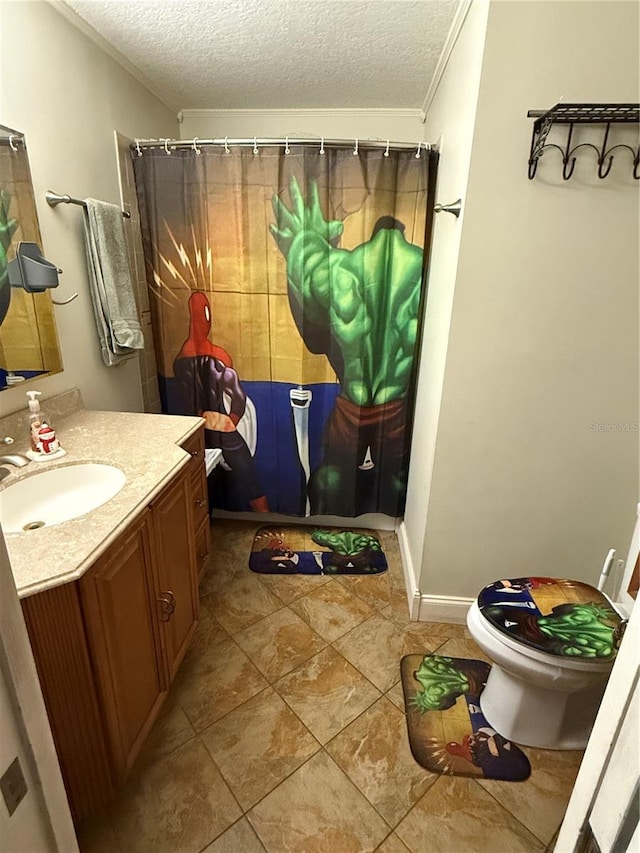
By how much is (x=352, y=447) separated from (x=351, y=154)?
135 centimetres

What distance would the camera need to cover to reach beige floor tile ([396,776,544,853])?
3.85 feet

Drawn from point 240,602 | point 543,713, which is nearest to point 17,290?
point 240,602

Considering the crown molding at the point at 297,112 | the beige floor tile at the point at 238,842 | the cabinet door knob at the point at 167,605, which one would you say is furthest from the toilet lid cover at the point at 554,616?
the crown molding at the point at 297,112

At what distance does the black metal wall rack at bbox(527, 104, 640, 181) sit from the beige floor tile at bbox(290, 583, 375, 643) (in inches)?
69.7

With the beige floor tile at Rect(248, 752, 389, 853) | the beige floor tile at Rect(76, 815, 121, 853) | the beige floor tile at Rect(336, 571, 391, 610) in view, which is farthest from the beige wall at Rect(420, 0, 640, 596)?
the beige floor tile at Rect(76, 815, 121, 853)

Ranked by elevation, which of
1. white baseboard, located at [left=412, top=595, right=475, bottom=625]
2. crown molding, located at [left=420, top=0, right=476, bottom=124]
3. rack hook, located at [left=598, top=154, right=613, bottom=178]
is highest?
crown molding, located at [left=420, top=0, right=476, bottom=124]

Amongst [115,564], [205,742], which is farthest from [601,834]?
[205,742]

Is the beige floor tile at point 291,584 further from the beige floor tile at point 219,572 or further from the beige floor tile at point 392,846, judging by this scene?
the beige floor tile at point 392,846

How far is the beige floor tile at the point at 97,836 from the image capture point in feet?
3.79

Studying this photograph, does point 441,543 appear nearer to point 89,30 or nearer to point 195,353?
point 195,353

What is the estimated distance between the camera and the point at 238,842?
1170 millimetres

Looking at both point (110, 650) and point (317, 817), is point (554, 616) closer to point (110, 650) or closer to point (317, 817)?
point (317, 817)

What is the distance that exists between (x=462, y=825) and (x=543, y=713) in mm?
408

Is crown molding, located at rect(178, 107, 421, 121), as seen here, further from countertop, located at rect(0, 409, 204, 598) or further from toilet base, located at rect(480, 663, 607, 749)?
toilet base, located at rect(480, 663, 607, 749)
